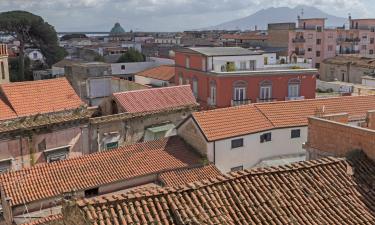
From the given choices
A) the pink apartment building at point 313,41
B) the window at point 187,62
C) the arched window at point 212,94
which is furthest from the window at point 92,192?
the pink apartment building at point 313,41

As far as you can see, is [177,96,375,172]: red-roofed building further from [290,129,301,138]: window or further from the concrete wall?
the concrete wall

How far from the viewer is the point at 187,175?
2105cm

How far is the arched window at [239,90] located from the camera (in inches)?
1489

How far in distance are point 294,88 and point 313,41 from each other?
35.2 meters

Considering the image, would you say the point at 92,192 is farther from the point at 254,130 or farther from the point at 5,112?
the point at 254,130

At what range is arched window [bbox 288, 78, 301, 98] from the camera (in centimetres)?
3926

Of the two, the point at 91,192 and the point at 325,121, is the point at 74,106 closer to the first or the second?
the point at 91,192

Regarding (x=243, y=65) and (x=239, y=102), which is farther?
(x=243, y=65)

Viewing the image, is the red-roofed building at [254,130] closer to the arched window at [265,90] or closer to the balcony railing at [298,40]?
the arched window at [265,90]

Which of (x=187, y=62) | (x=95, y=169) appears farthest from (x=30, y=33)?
(x=95, y=169)

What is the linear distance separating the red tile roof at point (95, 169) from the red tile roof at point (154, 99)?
445 cm

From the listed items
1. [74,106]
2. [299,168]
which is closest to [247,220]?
[299,168]

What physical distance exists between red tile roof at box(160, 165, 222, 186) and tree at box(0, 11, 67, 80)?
56037mm

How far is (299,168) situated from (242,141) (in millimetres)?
13294
